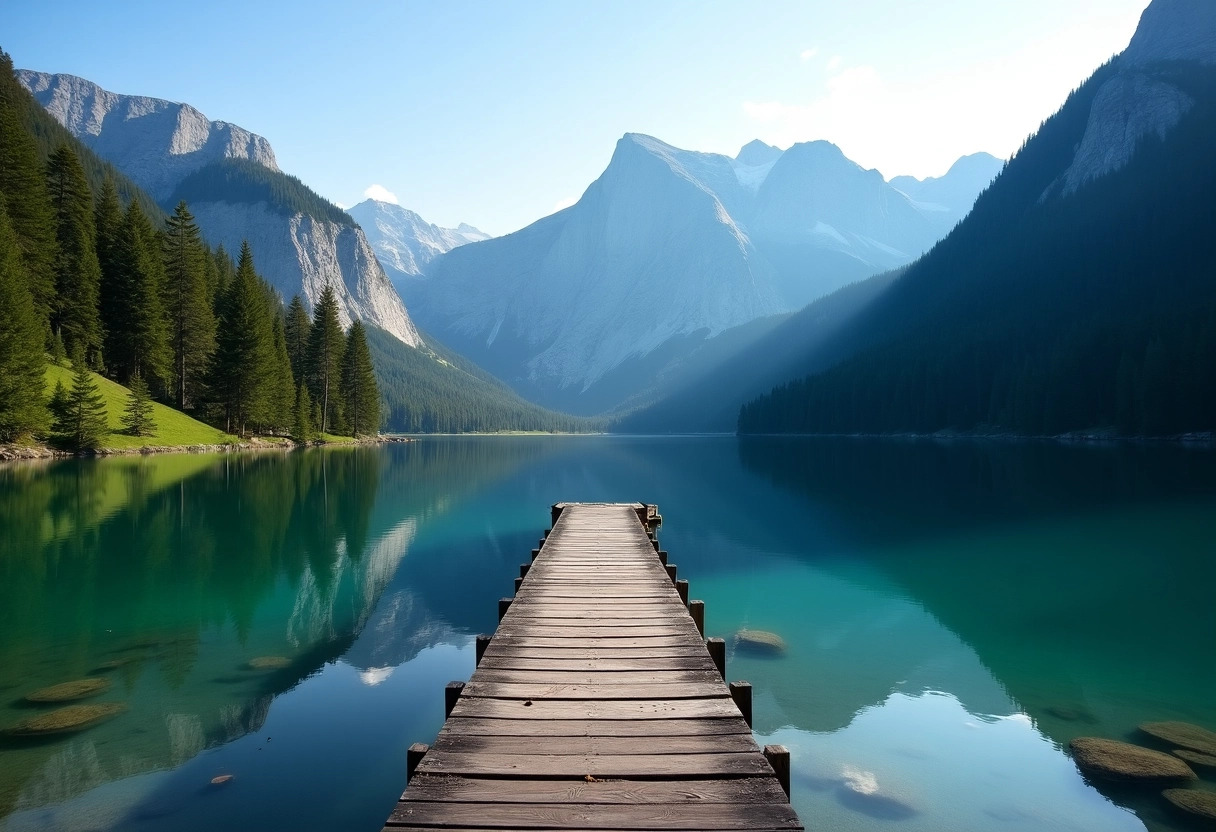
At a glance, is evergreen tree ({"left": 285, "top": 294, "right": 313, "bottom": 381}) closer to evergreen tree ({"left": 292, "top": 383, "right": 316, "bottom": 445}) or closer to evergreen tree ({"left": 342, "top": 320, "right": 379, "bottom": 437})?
evergreen tree ({"left": 342, "top": 320, "right": 379, "bottom": 437})

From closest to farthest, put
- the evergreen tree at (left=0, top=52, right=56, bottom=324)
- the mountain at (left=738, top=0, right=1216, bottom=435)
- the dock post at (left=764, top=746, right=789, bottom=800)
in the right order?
the dock post at (left=764, top=746, right=789, bottom=800) → the evergreen tree at (left=0, top=52, right=56, bottom=324) → the mountain at (left=738, top=0, right=1216, bottom=435)

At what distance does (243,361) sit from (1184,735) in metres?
85.3

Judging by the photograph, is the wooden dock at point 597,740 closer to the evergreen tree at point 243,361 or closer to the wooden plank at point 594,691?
the wooden plank at point 594,691

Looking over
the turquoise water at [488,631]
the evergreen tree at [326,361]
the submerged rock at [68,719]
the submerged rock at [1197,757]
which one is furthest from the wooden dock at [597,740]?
the evergreen tree at [326,361]

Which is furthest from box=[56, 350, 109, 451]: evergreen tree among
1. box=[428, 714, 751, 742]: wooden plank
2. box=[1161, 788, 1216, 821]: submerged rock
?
box=[1161, 788, 1216, 821]: submerged rock

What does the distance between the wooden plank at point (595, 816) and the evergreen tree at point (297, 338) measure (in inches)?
4195

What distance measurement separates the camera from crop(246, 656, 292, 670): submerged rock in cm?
1447

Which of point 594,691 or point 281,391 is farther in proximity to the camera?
point 281,391

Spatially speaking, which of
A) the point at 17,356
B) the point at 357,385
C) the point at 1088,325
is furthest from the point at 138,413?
the point at 1088,325

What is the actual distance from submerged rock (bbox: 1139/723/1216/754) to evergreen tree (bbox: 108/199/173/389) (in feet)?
284

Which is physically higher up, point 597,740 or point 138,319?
point 138,319

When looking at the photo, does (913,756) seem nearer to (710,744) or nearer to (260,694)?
(710,744)

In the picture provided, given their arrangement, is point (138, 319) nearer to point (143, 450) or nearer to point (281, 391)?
point (143, 450)

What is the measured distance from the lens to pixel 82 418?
57.0 meters
